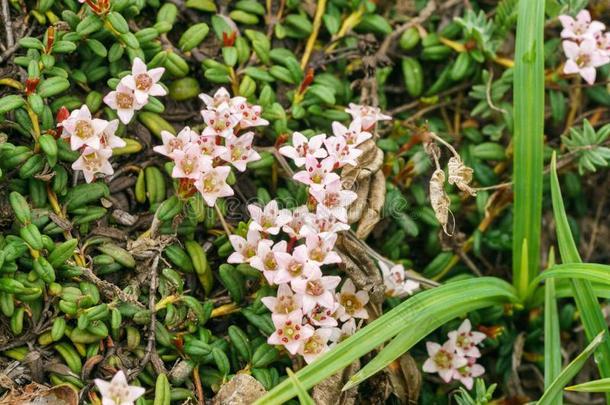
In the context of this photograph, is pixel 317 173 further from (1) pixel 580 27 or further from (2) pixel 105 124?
(1) pixel 580 27

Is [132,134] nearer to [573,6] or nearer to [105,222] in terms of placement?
[105,222]

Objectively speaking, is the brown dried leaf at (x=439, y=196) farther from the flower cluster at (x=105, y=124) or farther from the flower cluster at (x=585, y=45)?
the flower cluster at (x=105, y=124)

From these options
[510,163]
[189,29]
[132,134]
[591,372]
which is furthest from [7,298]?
[591,372]

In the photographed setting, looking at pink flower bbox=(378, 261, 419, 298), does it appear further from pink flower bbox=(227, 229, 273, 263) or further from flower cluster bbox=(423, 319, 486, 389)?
pink flower bbox=(227, 229, 273, 263)

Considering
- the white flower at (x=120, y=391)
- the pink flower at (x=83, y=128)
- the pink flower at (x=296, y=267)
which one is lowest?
the white flower at (x=120, y=391)

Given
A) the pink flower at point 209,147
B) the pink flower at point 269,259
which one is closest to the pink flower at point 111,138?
the pink flower at point 209,147

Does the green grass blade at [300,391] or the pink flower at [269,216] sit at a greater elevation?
the pink flower at [269,216]
